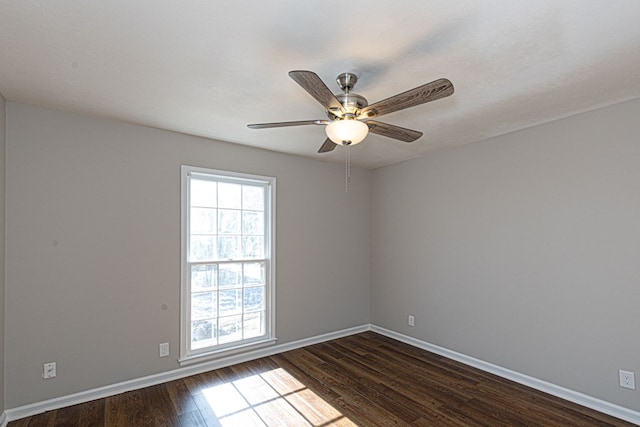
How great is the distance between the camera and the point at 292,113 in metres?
2.88

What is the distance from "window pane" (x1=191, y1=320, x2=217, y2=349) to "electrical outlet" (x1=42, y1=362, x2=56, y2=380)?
113 centimetres

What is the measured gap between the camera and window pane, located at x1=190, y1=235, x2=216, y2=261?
3518 millimetres

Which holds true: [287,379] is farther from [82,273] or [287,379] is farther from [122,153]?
[122,153]

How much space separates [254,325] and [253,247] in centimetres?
92

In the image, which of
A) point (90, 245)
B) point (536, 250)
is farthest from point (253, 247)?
point (536, 250)

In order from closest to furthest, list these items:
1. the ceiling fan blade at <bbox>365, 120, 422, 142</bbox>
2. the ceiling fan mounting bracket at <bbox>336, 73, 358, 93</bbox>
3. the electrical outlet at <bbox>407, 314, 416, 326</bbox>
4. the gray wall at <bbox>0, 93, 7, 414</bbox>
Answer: the ceiling fan mounting bracket at <bbox>336, 73, 358, 93</bbox>, the ceiling fan blade at <bbox>365, 120, 422, 142</bbox>, the gray wall at <bbox>0, 93, 7, 414</bbox>, the electrical outlet at <bbox>407, 314, 416, 326</bbox>

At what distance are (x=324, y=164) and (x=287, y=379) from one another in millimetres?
2705

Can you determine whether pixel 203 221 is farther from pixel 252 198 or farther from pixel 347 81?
pixel 347 81

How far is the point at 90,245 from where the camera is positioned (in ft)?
9.59

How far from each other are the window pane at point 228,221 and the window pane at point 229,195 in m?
0.07

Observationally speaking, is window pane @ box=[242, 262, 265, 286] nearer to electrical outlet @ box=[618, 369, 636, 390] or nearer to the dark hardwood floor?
the dark hardwood floor

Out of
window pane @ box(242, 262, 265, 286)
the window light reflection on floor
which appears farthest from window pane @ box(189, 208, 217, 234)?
the window light reflection on floor

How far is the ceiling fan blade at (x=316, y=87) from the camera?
166cm

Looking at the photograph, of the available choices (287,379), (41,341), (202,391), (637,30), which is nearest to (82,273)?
(41,341)
